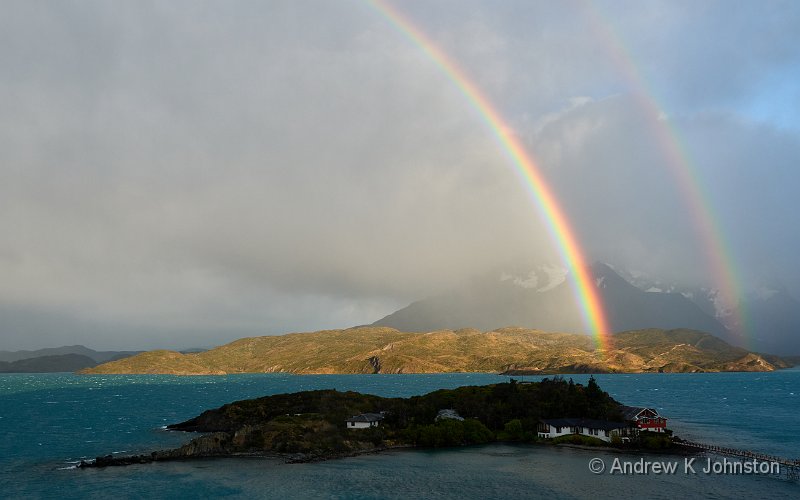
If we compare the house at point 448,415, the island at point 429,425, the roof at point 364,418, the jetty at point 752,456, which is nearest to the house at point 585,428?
the island at point 429,425

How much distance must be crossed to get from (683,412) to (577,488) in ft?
409

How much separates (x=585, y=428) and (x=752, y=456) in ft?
111

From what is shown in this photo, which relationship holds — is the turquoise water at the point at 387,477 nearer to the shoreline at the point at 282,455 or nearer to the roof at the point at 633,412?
the shoreline at the point at 282,455

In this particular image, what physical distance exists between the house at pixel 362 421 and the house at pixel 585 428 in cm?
4013

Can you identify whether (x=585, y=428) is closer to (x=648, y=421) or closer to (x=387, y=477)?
(x=648, y=421)

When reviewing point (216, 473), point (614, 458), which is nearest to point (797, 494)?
point (614, 458)

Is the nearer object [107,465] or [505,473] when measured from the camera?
[505,473]

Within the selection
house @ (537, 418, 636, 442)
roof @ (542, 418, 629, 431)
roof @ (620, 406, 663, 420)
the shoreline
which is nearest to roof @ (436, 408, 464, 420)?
the shoreline

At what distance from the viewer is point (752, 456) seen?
105 metres

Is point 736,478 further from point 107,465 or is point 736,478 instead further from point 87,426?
point 87,426

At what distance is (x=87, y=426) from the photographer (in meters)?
174

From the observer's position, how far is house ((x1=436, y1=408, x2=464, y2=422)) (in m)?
139

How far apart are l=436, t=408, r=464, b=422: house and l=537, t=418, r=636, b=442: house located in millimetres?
19976

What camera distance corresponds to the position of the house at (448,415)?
455ft
